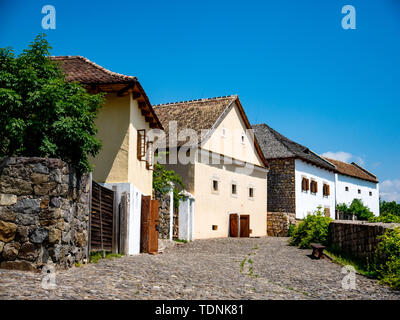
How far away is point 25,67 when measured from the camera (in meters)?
9.80

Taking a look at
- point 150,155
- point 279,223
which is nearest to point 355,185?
point 279,223

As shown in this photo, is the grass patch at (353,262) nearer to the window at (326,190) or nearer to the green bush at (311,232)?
the green bush at (311,232)

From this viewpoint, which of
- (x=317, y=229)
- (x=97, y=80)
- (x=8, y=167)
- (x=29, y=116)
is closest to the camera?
(x=8, y=167)

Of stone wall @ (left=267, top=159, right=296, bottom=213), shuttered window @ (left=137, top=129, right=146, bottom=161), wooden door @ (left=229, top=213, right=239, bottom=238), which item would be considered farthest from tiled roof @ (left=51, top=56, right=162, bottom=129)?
stone wall @ (left=267, top=159, right=296, bottom=213)

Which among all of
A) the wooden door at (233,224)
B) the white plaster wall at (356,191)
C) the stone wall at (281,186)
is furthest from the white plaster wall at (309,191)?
the wooden door at (233,224)

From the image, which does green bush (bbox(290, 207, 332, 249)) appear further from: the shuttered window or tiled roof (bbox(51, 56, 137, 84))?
tiled roof (bbox(51, 56, 137, 84))

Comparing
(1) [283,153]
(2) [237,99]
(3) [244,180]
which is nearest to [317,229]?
(3) [244,180]

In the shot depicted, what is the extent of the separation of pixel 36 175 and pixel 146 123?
8621mm

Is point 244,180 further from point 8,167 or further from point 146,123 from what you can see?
point 8,167

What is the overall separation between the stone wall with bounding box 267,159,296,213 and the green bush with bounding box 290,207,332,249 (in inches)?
507

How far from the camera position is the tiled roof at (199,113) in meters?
25.2

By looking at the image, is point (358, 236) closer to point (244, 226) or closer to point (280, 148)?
point (244, 226)

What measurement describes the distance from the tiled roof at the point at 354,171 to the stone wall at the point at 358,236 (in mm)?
24232

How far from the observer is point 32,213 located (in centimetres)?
862
